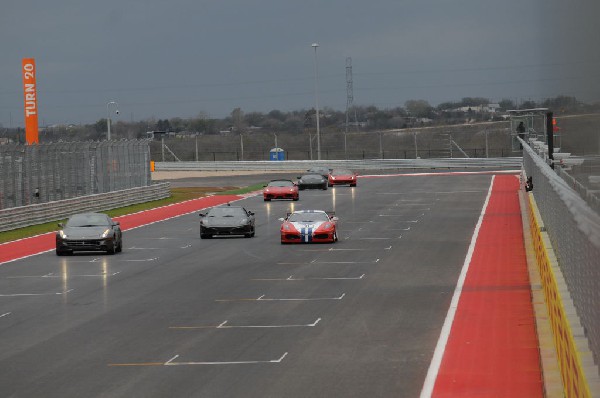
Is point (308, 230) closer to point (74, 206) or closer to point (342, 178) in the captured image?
point (74, 206)

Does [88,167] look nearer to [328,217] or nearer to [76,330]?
[328,217]

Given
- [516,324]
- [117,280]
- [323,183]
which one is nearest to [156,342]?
[516,324]

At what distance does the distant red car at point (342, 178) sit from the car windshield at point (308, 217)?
39470 mm

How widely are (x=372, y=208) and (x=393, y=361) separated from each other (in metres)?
41.0

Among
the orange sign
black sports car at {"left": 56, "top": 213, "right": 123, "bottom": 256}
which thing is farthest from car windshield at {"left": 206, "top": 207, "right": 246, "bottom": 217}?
the orange sign

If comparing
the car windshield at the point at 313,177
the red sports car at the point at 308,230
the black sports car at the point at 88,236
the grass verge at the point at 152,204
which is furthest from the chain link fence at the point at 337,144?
the black sports car at the point at 88,236

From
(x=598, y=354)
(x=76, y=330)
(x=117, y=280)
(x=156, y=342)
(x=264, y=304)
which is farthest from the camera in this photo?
(x=117, y=280)

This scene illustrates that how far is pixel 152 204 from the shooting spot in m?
65.8

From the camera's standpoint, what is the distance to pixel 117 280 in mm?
30297

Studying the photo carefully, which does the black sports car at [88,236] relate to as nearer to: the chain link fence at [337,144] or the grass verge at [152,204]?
the grass verge at [152,204]

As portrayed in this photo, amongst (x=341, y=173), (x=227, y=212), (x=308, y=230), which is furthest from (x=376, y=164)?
(x=308, y=230)

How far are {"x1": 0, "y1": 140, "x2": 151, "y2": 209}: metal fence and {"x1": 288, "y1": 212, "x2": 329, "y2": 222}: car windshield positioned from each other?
14212mm

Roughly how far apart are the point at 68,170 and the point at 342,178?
1067 inches

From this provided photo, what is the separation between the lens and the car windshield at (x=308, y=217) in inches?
1598
